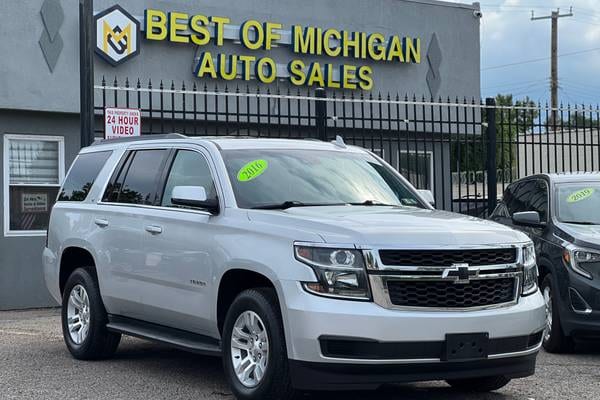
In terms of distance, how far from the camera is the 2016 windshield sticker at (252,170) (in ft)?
23.7

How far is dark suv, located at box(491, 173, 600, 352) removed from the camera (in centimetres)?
882

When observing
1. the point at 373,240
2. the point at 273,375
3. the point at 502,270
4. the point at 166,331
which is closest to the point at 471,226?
the point at 502,270

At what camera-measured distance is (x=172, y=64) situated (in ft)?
49.7

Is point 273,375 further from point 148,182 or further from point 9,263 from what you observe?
point 9,263

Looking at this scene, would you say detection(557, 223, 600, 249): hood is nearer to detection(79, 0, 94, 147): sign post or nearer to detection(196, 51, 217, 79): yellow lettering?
detection(79, 0, 94, 147): sign post

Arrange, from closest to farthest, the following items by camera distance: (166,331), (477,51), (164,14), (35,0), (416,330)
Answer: (416,330), (166,331), (35,0), (164,14), (477,51)

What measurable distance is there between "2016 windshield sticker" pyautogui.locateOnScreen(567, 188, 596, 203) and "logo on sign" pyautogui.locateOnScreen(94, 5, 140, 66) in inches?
295

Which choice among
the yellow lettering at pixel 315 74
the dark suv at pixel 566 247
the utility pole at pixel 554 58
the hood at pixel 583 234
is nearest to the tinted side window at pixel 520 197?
the dark suv at pixel 566 247

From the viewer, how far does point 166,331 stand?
764cm

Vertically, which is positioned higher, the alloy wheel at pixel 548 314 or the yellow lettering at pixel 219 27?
the yellow lettering at pixel 219 27

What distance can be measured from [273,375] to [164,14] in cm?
988

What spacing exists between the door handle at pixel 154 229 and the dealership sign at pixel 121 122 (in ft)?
13.4

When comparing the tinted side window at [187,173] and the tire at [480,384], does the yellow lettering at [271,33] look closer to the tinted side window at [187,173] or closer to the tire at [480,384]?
the tinted side window at [187,173]

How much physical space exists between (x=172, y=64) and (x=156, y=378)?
820 cm
